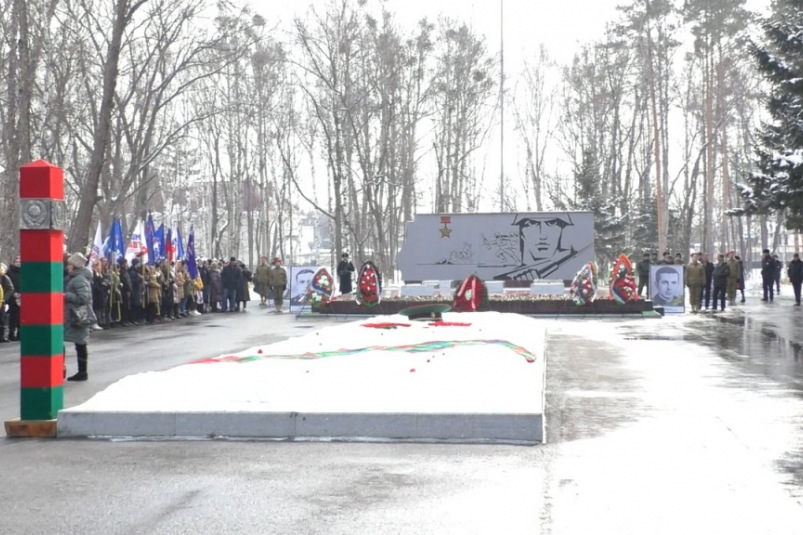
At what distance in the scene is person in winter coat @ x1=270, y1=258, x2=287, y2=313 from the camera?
35500 millimetres

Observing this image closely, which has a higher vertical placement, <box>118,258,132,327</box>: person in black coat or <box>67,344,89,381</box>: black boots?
<box>118,258,132,327</box>: person in black coat

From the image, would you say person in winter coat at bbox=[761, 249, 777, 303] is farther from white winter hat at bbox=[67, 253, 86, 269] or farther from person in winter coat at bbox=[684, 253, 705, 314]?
white winter hat at bbox=[67, 253, 86, 269]

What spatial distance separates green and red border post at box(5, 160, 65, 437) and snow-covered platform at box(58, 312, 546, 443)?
11.8 inches

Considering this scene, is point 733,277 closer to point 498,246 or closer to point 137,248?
point 498,246

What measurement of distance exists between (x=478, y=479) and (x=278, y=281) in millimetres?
29642

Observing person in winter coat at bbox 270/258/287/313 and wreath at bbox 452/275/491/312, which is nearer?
wreath at bbox 452/275/491/312

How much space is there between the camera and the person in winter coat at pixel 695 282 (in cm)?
3114

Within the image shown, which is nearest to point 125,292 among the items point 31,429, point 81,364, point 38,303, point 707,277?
point 81,364

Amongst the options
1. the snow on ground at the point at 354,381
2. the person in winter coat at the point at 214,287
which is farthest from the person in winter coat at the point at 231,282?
the snow on ground at the point at 354,381

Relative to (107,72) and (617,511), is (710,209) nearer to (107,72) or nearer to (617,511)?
(107,72)

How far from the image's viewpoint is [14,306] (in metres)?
21.7

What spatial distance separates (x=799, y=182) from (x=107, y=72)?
67.9 ft

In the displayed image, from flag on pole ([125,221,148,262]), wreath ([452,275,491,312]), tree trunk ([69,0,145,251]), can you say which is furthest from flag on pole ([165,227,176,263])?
wreath ([452,275,491,312])

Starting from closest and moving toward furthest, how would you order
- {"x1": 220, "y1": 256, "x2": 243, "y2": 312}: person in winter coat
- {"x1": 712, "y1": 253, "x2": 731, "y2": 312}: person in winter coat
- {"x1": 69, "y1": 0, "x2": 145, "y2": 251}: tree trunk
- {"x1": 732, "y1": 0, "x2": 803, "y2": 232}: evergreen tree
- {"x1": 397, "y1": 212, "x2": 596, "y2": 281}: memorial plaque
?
{"x1": 69, "y1": 0, "x2": 145, "y2": 251}: tree trunk, {"x1": 732, "y1": 0, "x2": 803, "y2": 232}: evergreen tree, {"x1": 712, "y1": 253, "x2": 731, "y2": 312}: person in winter coat, {"x1": 220, "y1": 256, "x2": 243, "y2": 312}: person in winter coat, {"x1": 397, "y1": 212, "x2": 596, "y2": 281}: memorial plaque
